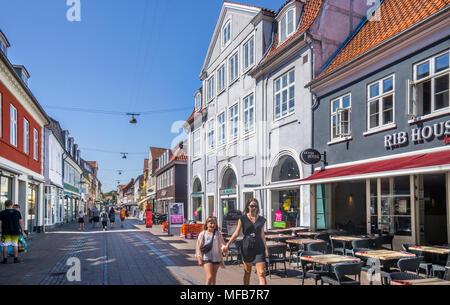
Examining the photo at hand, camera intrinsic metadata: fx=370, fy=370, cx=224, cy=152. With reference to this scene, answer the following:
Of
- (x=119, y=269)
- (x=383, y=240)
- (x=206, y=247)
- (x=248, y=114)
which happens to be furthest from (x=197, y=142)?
(x=206, y=247)

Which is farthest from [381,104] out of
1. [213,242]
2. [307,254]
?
[213,242]

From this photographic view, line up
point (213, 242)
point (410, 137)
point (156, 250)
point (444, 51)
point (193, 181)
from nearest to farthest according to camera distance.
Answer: point (213, 242) < point (444, 51) < point (410, 137) < point (156, 250) < point (193, 181)

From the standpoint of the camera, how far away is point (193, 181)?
93.8ft

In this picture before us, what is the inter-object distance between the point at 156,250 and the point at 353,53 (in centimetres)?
1007

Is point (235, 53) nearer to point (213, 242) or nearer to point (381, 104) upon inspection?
point (381, 104)

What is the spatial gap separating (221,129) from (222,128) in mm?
151

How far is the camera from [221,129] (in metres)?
23.5

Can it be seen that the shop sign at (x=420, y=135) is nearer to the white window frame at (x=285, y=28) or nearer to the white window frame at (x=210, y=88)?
the white window frame at (x=285, y=28)

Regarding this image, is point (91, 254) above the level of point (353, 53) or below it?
below

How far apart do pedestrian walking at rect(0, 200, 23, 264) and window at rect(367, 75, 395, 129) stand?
1084cm

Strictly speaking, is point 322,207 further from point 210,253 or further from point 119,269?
point 210,253

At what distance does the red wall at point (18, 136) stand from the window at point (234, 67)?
11.4 metres

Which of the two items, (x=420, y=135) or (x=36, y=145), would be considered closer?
→ (x=420, y=135)

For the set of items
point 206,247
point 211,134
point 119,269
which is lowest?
point 119,269
